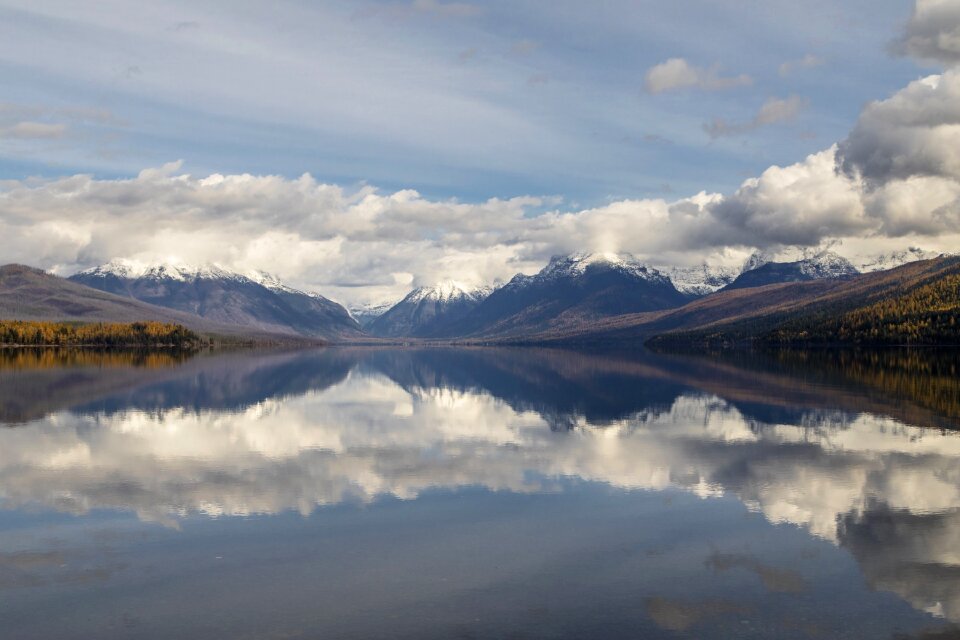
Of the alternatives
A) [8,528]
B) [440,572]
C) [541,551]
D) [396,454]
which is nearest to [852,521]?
[541,551]

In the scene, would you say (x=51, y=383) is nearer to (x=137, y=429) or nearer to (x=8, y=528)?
(x=137, y=429)

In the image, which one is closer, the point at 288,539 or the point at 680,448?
the point at 288,539

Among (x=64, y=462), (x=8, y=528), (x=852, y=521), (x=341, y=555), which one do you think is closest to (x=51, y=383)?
(x=64, y=462)

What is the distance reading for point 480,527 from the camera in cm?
3328

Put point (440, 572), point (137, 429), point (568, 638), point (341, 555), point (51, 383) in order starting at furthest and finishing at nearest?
point (51, 383) → point (137, 429) → point (341, 555) → point (440, 572) → point (568, 638)

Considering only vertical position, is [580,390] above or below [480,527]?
below

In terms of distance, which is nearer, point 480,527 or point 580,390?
point 480,527

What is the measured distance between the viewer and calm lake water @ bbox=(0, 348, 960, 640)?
75.5ft

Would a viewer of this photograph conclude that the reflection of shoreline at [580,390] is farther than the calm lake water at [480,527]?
Answer: Yes

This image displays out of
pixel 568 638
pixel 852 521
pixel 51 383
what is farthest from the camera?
pixel 51 383

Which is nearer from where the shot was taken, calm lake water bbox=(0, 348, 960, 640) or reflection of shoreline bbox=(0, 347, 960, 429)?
calm lake water bbox=(0, 348, 960, 640)

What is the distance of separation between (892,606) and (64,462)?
140 feet

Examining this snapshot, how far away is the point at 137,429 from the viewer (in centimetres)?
6281

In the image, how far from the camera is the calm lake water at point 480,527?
906 inches
